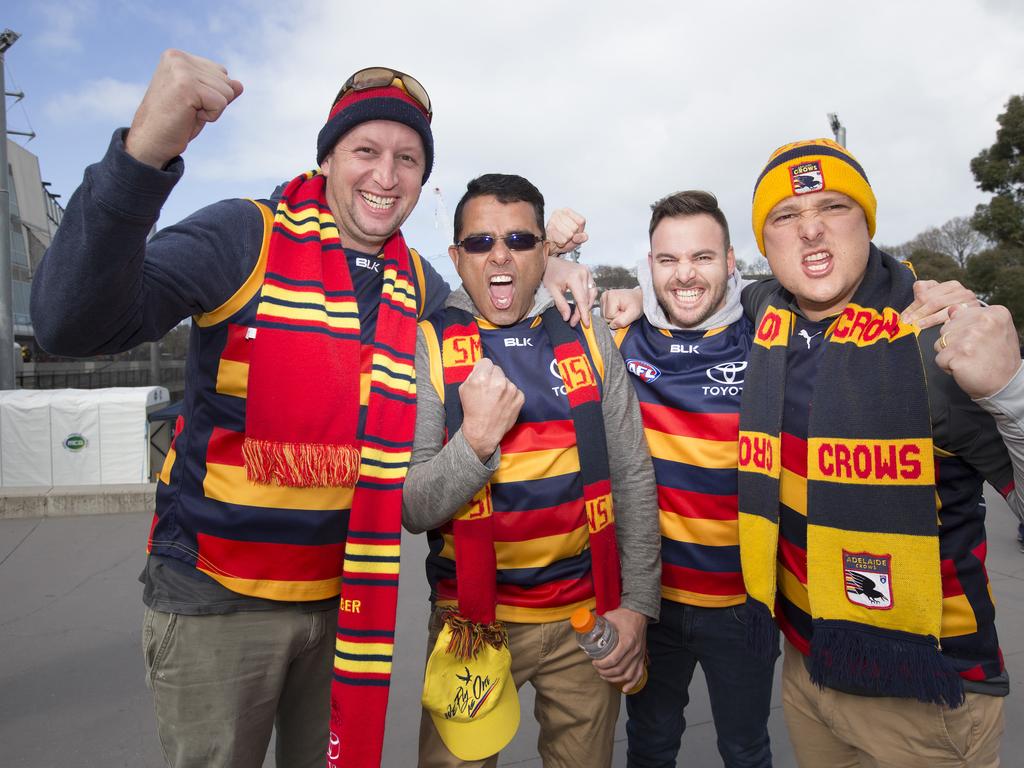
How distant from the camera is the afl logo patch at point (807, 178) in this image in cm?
184

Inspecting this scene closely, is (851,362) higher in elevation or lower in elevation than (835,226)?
lower

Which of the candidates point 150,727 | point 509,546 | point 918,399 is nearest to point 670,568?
point 509,546

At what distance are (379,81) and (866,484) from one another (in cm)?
190

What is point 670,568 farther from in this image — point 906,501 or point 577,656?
point 906,501

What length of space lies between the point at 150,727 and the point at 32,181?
127ft

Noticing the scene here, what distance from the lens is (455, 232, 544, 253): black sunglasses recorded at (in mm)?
2127

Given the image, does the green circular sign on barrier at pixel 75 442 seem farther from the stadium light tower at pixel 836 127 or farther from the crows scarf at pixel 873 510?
the stadium light tower at pixel 836 127

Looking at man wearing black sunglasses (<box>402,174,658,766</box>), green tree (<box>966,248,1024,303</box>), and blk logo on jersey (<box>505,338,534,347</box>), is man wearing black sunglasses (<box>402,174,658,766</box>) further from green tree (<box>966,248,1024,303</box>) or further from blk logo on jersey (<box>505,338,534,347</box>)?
green tree (<box>966,248,1024,303</box>)

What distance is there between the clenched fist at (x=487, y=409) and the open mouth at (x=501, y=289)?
0.35 metres

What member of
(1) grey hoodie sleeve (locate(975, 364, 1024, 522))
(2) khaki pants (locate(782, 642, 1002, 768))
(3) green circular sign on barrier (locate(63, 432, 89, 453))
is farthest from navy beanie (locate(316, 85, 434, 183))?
(3) green circular sign on barrier (locate(63, 432, 89, 453))

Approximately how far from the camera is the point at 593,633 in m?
1.88

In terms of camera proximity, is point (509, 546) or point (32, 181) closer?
point (509, 546)

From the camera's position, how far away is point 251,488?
5.94ft

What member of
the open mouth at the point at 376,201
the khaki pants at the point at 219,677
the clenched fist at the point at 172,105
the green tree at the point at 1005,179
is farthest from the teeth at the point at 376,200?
the green tree at the point at 1005,179
